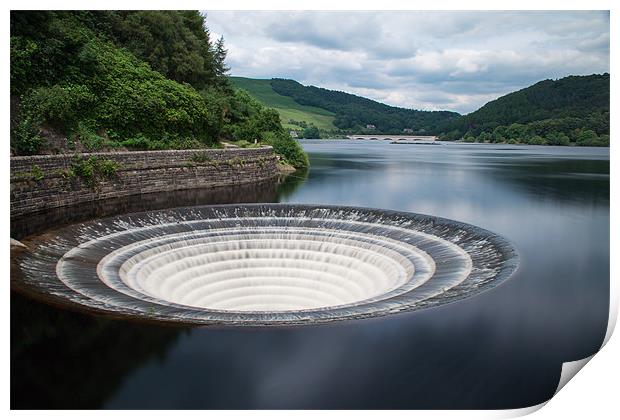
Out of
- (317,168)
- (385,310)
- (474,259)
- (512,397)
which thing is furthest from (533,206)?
(317,168)

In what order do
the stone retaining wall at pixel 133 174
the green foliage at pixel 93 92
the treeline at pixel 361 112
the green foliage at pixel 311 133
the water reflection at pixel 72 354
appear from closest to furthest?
the water reflection at pixel 72 354 < the stone retaining wall at pixel 133 174 < the green foliage at pixel 93 92 < the treeline at pixel 361 112 < the green foliage at pixel 311 133

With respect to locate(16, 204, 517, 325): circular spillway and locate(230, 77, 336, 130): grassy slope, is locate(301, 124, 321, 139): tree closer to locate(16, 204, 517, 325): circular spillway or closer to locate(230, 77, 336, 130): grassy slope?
locate(230, 77, 336, 130): grassy slope

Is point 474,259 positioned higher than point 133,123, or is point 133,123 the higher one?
point 133,123

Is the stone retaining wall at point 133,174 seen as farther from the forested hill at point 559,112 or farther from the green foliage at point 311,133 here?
the green foliage at point 311,133

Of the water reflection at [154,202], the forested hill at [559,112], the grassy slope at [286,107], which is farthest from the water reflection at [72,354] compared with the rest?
the grassy slope at [286,107]

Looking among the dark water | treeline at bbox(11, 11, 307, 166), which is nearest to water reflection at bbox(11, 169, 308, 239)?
treeline at bbox(11, 11, 307, 166)

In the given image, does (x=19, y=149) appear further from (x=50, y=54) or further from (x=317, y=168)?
(x=317, y=168)

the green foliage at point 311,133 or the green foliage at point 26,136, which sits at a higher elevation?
the green foliage at point 311,133
